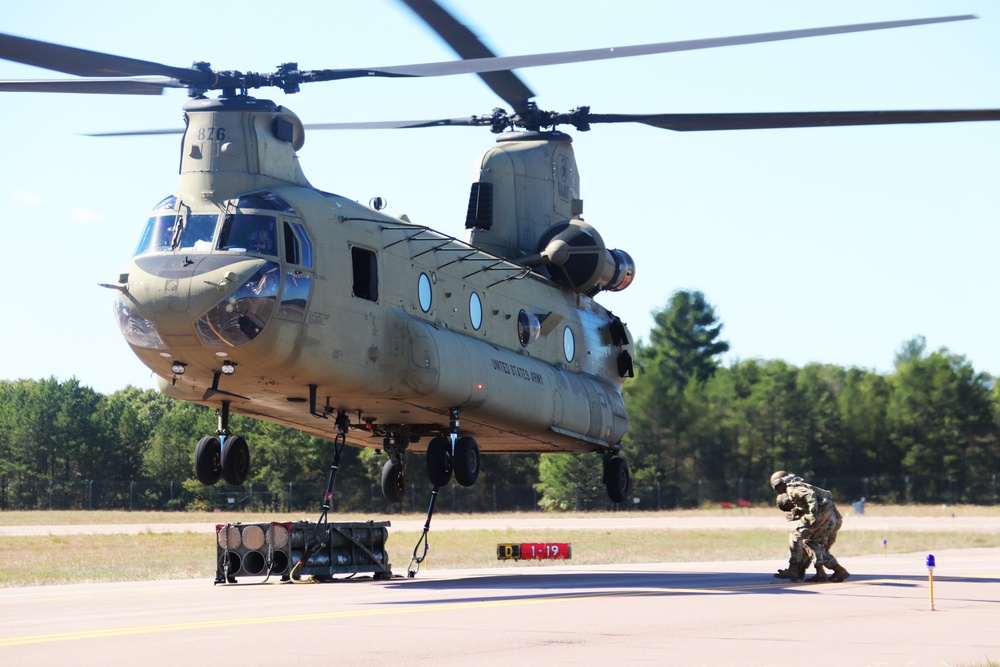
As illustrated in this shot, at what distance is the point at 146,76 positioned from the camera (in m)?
19.5

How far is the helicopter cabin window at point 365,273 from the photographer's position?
825 inches

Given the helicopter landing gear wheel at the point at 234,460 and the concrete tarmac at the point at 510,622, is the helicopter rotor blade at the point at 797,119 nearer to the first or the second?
the concrete tarmac at the point at 510,622

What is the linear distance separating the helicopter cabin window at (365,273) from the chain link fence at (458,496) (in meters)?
50.0

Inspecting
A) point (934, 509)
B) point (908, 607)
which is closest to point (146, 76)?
point (908, 607)

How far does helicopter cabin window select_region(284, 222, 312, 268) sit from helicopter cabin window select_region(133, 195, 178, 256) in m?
1.70

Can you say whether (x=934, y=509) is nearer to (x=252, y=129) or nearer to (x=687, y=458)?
→ (x=687, y=458)

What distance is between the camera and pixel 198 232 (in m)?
19.4

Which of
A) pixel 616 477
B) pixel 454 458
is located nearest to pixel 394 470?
pixel 454 458

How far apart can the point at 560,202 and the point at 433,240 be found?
270 inches

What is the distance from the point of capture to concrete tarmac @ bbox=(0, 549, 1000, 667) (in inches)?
480

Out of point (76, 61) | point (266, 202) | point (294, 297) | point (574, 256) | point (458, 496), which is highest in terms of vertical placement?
point (76, 61)

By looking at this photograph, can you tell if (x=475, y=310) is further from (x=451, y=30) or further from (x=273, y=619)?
(x=273, y=619)

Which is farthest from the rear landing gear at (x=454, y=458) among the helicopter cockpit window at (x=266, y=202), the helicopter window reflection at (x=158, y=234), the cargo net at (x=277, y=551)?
the helicopter window reflection at (x=158, y=234)

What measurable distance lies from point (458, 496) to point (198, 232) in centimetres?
6049
